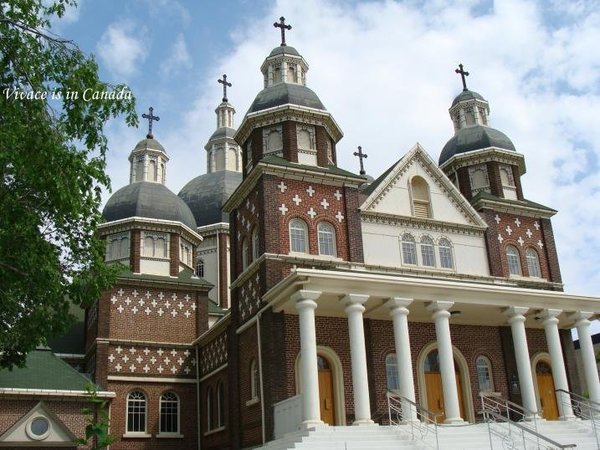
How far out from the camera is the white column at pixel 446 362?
20653mm

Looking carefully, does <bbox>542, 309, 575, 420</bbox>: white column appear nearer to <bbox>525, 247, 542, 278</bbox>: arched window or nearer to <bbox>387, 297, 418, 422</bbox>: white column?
<bbox>525, 247, 542, 278</bbox>: arched window

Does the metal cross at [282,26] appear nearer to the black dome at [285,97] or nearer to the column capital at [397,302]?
the black dome at [285,97]

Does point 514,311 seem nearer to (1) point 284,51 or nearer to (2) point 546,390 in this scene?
(2) point 546,390

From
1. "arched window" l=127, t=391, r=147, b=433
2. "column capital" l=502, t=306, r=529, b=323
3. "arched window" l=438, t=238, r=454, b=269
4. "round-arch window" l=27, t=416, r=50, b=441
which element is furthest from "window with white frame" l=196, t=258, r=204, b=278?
"column capital" l=502, t=306, r=529, b=323

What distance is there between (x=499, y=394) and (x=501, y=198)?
27.2 ft

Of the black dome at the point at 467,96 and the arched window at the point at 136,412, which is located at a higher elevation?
the black dome at the point at 467,96

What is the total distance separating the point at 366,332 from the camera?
2325 centimetres

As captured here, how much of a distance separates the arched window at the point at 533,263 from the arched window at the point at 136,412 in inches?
640

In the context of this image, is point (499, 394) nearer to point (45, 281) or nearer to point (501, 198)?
point (501, 198)

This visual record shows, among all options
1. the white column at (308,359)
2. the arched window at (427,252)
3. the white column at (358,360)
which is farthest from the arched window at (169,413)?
the arched window at (427,252)

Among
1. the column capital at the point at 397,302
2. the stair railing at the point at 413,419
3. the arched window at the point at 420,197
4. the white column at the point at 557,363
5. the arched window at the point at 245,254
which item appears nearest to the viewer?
the stair railing at the point at 413,419

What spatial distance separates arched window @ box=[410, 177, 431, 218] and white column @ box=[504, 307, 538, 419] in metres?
5.12

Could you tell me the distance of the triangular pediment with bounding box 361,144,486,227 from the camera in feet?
85.3

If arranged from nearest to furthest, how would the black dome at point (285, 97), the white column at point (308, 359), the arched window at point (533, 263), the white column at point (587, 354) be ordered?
the white column at point (308, 359)
the white column at point (587, 354)
the black dome at point (285, 97)
the arched window at point (533, 263)
